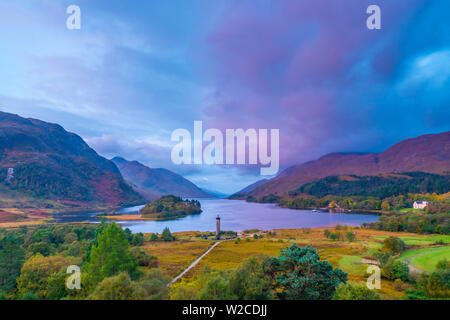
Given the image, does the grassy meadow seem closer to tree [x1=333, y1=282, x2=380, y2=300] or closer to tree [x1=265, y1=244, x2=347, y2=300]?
tree [x1=265, y1=244, x2=347, y2=300]

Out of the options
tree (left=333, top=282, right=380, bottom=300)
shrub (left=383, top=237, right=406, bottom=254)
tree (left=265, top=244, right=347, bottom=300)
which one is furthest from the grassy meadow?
tree (left=333, top=282, right=380, bottom=300)

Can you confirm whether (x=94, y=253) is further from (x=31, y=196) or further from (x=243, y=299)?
(x=31, y=196)

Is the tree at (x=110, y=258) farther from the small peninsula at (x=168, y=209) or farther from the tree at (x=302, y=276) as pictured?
the small peninsula at (x=168, y=209)

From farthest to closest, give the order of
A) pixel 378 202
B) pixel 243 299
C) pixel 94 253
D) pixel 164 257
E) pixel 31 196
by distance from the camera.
→ pixel 31 196 < pixel 378 202 < pixel 164 257 < pixel 94 253 < pixel 243 299

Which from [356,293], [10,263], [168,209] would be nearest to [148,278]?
[356,293]

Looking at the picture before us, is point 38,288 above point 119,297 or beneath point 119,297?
beneath

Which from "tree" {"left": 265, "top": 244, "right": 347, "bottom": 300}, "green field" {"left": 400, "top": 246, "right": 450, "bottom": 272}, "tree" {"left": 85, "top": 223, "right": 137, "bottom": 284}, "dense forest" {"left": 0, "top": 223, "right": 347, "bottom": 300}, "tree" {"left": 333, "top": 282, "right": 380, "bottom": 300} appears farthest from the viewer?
"green field" {"left": 400, "top": 246, "right": 450, "bottom": 272}
